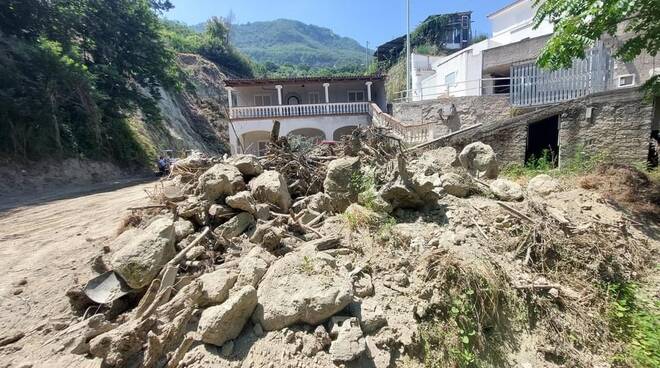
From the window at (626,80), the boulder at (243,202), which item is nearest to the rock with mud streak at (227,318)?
the boulder at (243,202)

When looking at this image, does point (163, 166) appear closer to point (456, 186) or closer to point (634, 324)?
point (456, 186)

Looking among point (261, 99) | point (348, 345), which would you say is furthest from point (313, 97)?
point (348, 345)

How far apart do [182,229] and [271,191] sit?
121 cm

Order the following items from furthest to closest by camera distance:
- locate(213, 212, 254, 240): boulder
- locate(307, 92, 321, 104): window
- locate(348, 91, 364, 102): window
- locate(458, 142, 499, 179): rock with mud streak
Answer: locate(307, 92, 321, 104): window
locate(348, 91, 364, 102): window
locate(458, 142, 499, 179): rock with mud streak
locate(213, 212, 254, 240): boulder

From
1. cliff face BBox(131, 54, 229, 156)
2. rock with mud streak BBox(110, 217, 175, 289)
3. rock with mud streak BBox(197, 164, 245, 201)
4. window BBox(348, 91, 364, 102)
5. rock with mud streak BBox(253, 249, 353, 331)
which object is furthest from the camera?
window BBox(348, 91, 364, 102)

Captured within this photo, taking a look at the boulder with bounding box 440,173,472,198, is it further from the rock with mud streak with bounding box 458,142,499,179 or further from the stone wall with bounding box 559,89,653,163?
the stone wall with bounding box 559,89,653,163

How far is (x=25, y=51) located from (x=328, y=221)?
12667 mm

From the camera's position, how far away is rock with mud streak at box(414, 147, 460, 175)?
491 cm

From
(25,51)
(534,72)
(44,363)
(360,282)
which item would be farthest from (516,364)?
(25,51)

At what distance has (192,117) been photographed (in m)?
26.0

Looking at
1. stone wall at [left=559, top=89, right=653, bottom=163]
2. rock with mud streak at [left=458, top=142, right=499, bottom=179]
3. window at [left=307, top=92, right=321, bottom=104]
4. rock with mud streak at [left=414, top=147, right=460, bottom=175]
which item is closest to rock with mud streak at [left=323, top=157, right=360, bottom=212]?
rock with mud streak at [left=414, top=147, right=460, bottom=175]

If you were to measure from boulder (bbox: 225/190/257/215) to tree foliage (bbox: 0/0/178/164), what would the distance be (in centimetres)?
1085

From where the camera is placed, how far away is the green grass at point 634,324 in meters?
3.10

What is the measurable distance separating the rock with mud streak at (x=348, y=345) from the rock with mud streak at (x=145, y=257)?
1905 mm
